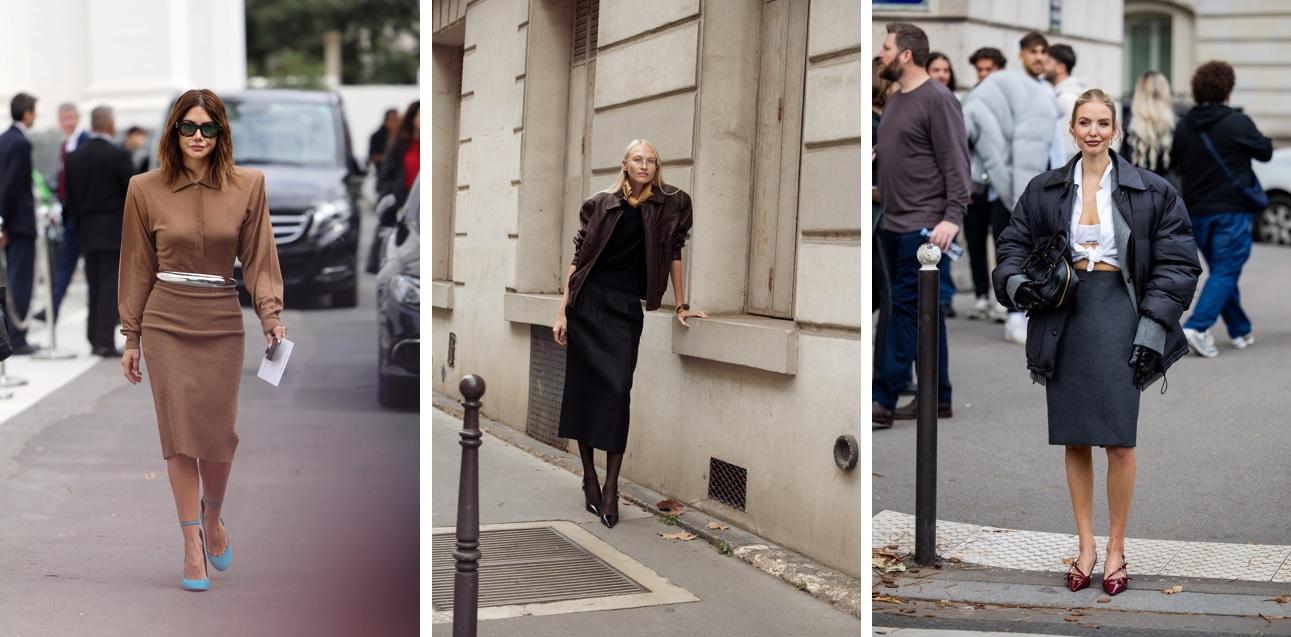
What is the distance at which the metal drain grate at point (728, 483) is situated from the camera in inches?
179

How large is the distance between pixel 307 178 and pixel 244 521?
370 inches

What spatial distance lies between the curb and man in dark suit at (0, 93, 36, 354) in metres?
7.95

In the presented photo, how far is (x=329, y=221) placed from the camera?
47.4 feet

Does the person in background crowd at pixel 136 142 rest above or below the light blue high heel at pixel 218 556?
above

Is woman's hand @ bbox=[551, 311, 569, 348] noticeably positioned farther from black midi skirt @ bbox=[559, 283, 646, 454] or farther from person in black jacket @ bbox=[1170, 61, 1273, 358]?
person in black jacket @ bbox=[1170, 61, 1273, 358]

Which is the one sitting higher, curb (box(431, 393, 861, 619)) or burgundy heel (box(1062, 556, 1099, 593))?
curb (box(431, 393, 861, 619))

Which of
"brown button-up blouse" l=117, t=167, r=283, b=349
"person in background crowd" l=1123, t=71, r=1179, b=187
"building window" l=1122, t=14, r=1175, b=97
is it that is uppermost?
"building window" l=1122, t=14, r=1175, b=97

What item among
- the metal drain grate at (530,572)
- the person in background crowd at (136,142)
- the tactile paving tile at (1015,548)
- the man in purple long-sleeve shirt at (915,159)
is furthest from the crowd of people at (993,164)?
the person in background crowd at (136,142)

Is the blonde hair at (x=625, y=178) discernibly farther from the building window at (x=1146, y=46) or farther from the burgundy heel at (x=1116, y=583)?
the building window at (x=1146, y=46)

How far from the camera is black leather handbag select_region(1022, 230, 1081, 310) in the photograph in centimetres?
540

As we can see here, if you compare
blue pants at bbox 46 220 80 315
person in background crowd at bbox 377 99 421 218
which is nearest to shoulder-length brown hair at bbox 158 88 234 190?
person in background crowd at bbox 377 99 421 218

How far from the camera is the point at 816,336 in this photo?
441cm

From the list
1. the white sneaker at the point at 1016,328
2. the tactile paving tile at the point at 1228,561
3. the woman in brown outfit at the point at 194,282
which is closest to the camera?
the woman in brown outfit at the point at 194,282

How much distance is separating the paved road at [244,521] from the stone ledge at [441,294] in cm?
94
